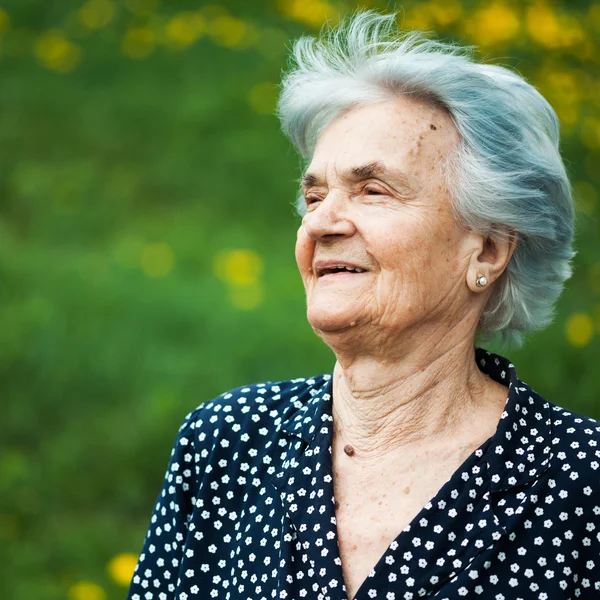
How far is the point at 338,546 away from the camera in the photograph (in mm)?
2061

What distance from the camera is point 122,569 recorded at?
337cm

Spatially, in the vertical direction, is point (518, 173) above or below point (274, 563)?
above

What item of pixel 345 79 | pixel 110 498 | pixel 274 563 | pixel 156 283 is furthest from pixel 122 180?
pixel 274 563

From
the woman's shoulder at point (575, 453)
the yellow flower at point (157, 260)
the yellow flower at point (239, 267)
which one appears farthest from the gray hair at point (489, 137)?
the yellow flower at point (157, 260)

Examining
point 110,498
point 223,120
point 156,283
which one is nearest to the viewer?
point 110,498

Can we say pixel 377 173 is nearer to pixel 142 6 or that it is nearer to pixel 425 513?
pixel 425 513

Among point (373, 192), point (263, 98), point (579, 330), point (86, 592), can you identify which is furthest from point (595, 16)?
point (86, 592)

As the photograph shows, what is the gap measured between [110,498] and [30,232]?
6.43 feet

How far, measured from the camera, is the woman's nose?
2127 millimetres

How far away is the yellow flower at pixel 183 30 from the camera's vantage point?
654cm

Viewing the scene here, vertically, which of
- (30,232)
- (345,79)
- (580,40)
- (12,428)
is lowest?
(12,428)

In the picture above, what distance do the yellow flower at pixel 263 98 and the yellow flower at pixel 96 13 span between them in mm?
1385

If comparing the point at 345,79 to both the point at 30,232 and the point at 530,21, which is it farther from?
the point at 530,21

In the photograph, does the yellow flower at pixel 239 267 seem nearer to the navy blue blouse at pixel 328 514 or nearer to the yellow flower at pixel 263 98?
the yellow flower at pixel 263 98
